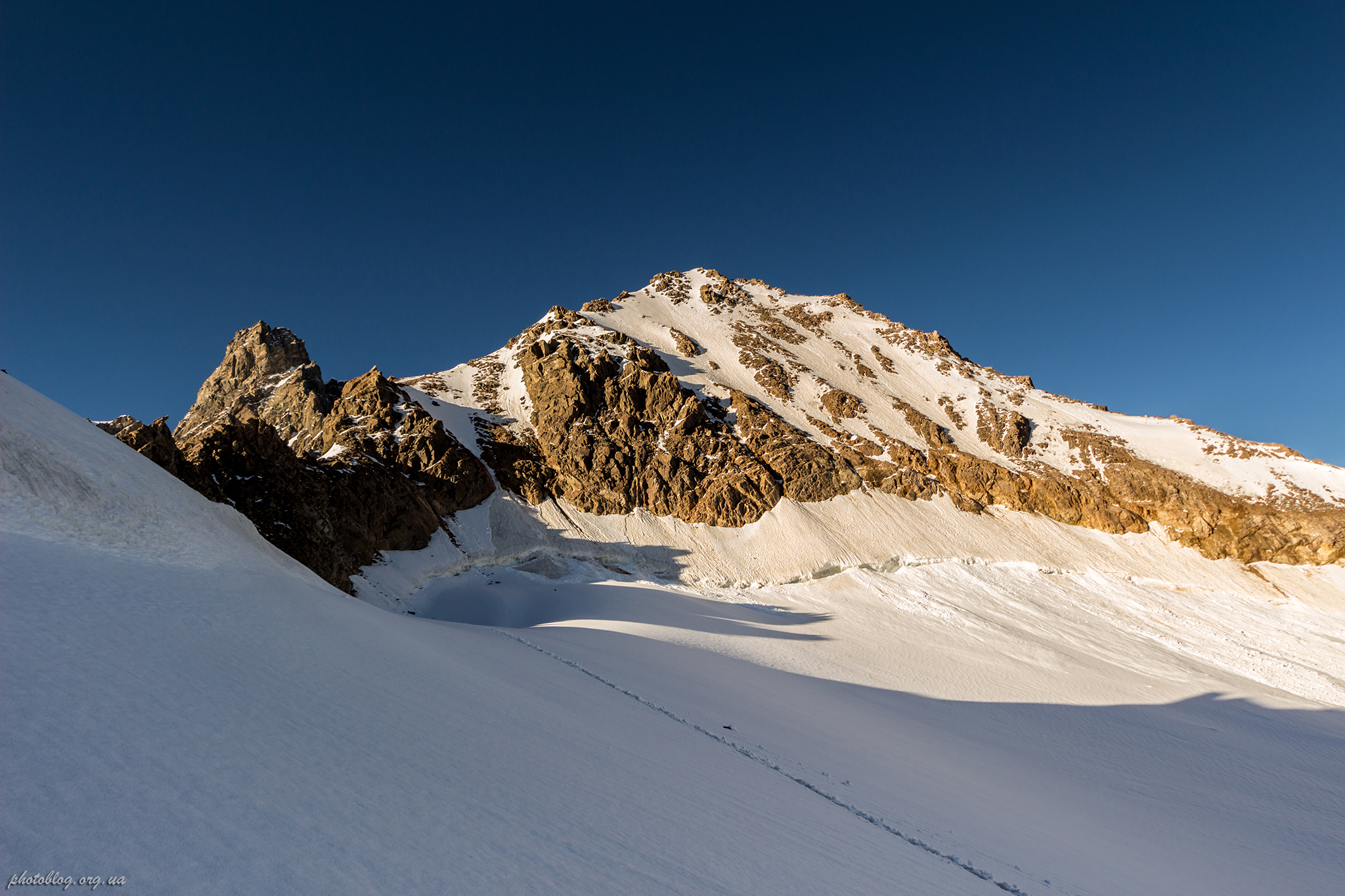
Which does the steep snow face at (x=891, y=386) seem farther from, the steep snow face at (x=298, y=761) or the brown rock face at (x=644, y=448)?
the steep snow face at (x=298, y=761)

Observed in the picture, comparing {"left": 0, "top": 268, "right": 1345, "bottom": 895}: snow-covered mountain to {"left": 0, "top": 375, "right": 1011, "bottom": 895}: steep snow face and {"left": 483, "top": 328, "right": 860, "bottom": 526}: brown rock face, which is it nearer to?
{"left": 0, "top": 375, "right": 1011, "bottom": 895}: steep snow face

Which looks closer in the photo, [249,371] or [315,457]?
[315,457]

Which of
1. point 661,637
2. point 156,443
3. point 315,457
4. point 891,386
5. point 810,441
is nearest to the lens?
point 661,637

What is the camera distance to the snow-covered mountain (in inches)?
113

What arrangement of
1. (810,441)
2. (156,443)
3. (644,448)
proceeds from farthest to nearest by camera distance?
(810,441), (644,448), (156,443)

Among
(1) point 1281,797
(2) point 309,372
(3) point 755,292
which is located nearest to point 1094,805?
(1) point 1281,797

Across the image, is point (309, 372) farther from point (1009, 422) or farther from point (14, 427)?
point (1009, 422)

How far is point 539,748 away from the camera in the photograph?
15.5ft

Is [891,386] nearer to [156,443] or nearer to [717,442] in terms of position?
[717,442]

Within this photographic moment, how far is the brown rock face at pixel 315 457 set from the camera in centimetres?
2223

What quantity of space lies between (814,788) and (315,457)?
117ft

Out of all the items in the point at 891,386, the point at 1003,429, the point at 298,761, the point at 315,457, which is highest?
the point at 891,386

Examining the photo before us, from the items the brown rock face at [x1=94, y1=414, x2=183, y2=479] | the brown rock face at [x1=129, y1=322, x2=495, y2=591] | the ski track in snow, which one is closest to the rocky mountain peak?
the brown rock face at [x1=129, y1=322, x2=495, y2=591]

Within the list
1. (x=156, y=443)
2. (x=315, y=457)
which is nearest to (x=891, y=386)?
(x=315, y=457)
